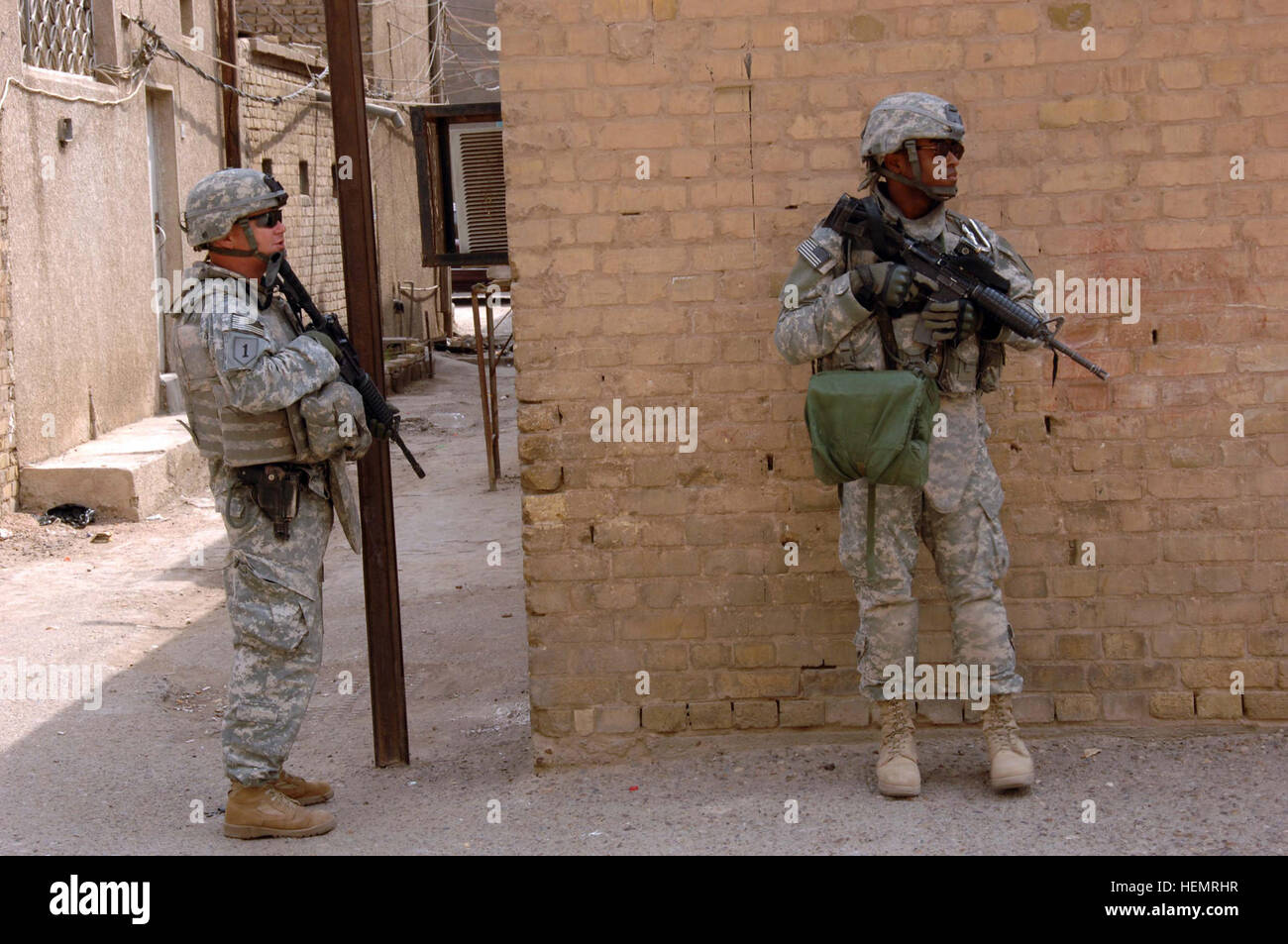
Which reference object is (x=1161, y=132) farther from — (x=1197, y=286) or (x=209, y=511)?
(x=209, y=511)

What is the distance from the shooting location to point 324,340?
399 centimetres

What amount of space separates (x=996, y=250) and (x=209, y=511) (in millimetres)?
7043

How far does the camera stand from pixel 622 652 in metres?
4.40

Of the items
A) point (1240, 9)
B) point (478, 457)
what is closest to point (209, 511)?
point (478, 457)

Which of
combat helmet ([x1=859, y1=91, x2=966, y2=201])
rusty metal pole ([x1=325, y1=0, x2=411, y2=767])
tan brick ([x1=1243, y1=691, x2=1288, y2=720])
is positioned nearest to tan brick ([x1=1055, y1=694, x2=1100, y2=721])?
tan brick ([x1=1243, y1=691, x2=1288, y2=720])

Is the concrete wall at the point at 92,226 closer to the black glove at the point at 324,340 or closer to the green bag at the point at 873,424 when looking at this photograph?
the black glove at the point at 324,340

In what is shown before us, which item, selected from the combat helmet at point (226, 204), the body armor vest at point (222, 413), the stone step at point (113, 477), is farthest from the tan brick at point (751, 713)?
the stone step at point (113, 477)

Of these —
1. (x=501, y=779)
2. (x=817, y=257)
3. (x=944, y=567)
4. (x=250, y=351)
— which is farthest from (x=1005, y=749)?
(x=250, y=351)

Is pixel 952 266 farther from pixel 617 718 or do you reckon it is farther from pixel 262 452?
pixel 262 452

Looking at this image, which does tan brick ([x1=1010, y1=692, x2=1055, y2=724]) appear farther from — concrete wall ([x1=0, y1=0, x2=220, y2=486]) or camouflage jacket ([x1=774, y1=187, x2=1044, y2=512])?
concrete wall ([x1=0, y1=0, x2=220, y2=486])

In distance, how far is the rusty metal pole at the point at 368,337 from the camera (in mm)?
4387

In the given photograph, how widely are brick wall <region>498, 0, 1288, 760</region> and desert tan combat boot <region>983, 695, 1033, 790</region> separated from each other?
0.46 metres

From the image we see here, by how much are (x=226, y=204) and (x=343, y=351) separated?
51cm

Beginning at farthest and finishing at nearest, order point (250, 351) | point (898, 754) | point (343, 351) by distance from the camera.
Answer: point (343, 351) < point (898, 754) < point (250, 351)
